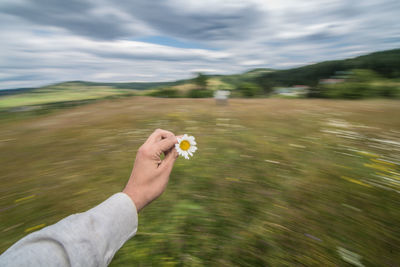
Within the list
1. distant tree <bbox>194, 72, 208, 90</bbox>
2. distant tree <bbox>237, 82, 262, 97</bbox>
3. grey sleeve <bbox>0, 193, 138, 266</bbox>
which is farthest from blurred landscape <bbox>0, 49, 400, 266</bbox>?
distant tree <bbox>194, 72, 208, 90</bbox>

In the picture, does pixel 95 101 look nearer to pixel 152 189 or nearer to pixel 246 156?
pixel 246 156

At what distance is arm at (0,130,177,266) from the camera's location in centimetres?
69

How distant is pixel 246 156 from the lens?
12.3ft

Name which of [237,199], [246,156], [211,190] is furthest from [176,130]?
[237,199]

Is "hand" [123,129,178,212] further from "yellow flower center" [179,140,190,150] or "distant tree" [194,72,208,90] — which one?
"distant tree" [194,72,208,90]

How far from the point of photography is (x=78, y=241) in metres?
0.76

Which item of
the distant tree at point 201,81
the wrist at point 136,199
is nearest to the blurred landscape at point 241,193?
Answer: the wrist at point 136,199

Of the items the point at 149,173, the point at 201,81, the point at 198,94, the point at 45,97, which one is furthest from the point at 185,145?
the point at 45,97

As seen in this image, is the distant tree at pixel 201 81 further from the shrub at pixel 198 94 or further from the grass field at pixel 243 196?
the grass field at pixel 243 196

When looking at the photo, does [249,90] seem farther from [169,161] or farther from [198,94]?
[169,161]

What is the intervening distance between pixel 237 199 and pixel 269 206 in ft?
1.35

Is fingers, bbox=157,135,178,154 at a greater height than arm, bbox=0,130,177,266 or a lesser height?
greater

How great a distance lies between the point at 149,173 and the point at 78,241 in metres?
0.55

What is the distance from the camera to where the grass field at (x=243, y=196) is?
69.8 inches
